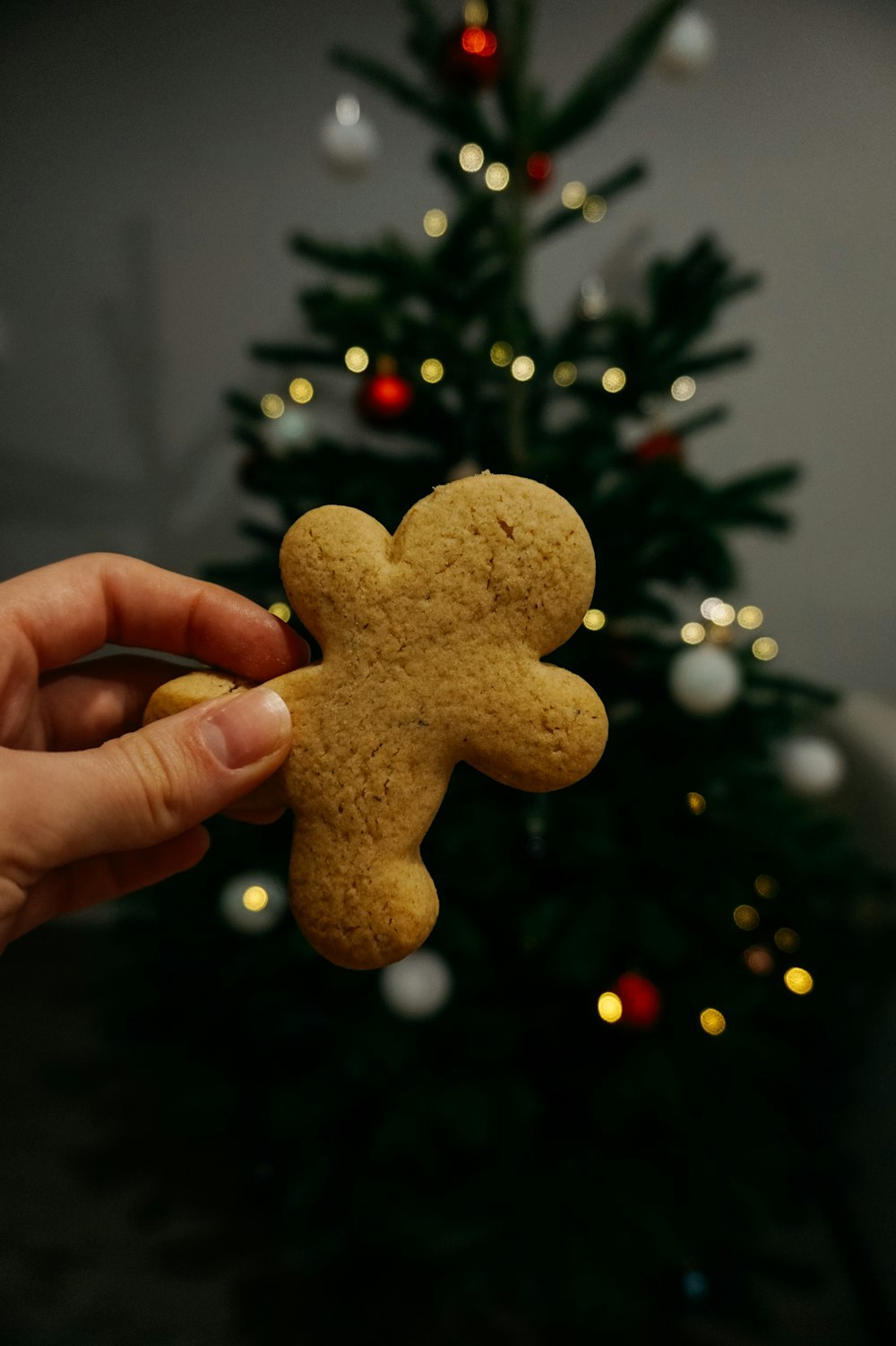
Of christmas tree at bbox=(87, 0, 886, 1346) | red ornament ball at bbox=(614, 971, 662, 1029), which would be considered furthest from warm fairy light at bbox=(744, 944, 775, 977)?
red ornament ball at bbox=(614, 971, 662, 1029)

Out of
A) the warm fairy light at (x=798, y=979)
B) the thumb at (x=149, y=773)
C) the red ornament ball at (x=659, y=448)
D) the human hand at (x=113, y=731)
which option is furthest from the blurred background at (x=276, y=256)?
the thumb at (x=149, y=773)

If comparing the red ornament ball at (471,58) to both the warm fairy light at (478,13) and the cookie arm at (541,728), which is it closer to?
the warm fairy light at (478,13)

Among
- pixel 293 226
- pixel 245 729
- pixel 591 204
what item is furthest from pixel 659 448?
pixel 293 226

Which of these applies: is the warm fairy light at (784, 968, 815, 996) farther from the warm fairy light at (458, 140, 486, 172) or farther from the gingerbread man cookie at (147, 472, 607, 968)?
the warm fairy light at (458, 140, 486, 172)

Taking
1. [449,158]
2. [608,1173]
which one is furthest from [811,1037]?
[449,158]

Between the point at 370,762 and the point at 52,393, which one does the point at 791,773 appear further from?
the point at 52,393

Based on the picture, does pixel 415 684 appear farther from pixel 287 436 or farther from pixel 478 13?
pixel 478 13
